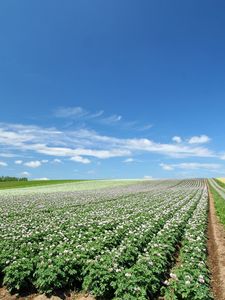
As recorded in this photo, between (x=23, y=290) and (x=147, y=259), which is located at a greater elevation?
(x=147, y=259)

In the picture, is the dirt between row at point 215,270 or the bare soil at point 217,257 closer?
the dirt between row at point 215,270

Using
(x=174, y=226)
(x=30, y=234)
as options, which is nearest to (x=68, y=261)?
(x=30, y=234)

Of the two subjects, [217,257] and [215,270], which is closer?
[215,270]

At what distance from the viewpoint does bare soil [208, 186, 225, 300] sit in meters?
10.1

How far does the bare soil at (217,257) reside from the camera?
33.1 ft

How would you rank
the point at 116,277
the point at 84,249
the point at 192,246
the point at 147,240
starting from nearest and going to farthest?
the point at 116,277, the point at 84,249, the point at 192,246, the point at 147,240

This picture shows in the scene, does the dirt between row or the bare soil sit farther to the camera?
the bare soil

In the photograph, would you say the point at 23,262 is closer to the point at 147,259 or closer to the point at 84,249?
the point at 84,249

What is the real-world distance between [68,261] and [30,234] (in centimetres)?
477

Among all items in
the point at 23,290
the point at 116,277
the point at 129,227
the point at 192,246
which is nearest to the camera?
the point at 116,277

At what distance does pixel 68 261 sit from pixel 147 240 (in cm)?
512

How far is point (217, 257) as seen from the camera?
44.7ft

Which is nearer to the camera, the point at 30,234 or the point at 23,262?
the point at 23,262

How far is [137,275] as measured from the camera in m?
9.08
